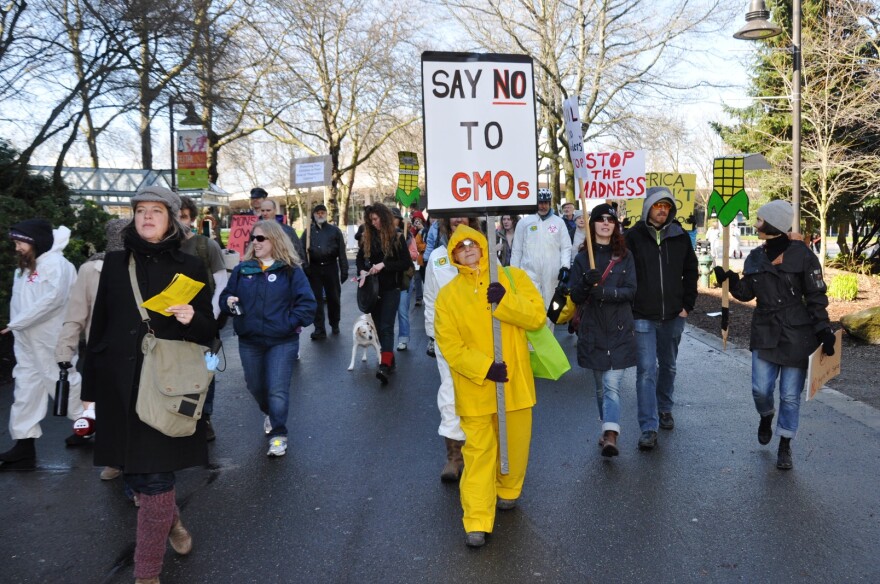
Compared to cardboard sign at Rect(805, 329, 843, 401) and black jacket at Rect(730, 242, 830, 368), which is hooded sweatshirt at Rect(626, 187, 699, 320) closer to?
black jacket at Rect(730, 242, 830, 368)

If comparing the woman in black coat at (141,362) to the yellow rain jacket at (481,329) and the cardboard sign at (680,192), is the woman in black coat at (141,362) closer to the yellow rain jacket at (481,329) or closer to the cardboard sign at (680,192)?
the yellow rain jacket at (481,329)

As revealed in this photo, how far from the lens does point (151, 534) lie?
347 cm

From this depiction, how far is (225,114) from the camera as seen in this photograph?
49.7ft

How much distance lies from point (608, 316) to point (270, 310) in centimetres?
244

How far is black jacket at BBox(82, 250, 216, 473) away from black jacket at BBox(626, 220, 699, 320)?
3.42m

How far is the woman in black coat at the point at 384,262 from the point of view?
8.46 metres

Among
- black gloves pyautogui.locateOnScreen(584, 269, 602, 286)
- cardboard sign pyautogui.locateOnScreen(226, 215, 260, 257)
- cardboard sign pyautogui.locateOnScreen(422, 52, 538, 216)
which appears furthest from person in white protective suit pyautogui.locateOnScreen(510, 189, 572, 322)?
A: cardboard sign pyautogui.locateOnScreen(226, 215, 260, 257)

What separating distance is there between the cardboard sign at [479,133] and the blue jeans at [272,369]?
2.00 meters

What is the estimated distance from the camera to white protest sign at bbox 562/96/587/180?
5.73 metres

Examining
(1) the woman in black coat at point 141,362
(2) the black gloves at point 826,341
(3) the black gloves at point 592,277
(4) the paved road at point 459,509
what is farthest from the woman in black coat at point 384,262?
(1) the woman in black coat at point 141,362

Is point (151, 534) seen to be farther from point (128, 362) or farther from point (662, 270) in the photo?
point (662, 270)

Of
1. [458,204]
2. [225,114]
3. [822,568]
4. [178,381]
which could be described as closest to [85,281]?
[178,381]

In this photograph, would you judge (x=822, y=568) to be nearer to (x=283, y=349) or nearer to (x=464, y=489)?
(x=464, y=489)

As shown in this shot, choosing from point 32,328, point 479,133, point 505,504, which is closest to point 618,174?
point 479,133
